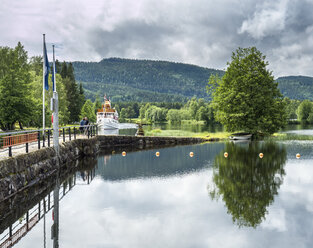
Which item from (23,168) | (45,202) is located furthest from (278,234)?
(23,168)

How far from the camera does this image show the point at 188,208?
1466cm

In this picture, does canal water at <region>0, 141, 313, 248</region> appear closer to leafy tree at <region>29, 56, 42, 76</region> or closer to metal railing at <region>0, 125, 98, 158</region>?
metal railing at <region>0, 125, 98, 158</region>

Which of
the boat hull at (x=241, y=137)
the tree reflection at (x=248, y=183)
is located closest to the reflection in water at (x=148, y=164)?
the tree reflection at (x=248, y=183)

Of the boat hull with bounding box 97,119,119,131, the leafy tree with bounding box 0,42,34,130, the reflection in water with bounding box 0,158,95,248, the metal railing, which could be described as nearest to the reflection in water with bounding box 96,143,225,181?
the reflection in water with bounding box 0,158,95,248

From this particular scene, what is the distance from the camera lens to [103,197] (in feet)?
55.1

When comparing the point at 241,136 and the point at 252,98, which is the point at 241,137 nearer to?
the point at 241,136

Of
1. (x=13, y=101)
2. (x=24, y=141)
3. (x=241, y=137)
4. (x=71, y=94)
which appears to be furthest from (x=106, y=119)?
(x=24, y=141)

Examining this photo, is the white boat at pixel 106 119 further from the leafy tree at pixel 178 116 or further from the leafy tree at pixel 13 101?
the leafy tree at pixel 178 116

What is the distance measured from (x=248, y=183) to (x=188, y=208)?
597 centimetres

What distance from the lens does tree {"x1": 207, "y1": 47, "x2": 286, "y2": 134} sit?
4838 centimetres

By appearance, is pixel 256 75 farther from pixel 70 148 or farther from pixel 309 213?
pixel 309 213

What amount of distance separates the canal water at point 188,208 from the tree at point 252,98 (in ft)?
75.4

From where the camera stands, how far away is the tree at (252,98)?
4838 cm

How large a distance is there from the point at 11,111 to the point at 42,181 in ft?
77.6
